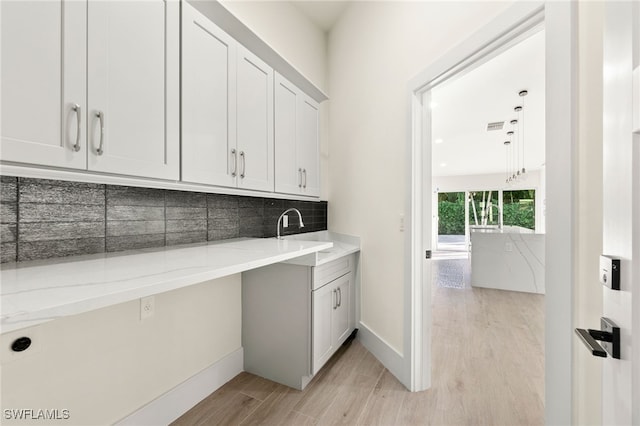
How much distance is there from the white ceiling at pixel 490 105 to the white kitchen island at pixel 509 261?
200 cm

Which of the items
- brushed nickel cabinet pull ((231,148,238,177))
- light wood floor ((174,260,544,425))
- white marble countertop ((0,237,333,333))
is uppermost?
brushed nickel cabinet pull ((231,148,238,177))

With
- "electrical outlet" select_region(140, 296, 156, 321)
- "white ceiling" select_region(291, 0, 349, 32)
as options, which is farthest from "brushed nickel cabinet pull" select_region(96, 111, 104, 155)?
"white ceiling" select_region(291, 0, 349, 32)

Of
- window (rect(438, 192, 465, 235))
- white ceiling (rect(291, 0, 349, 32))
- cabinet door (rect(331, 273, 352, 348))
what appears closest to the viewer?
cabinet door (rect(331, 273, 352, 348))

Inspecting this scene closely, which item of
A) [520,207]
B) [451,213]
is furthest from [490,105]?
[520,207]

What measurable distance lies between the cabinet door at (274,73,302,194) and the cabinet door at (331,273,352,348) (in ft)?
2.87

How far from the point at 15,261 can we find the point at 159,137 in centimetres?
72

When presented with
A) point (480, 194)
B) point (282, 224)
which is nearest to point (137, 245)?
point (282, 224)

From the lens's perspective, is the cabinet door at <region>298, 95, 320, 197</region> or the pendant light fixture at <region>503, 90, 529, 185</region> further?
the pendant light fixture at <region>503, 90, 529, 185</region>

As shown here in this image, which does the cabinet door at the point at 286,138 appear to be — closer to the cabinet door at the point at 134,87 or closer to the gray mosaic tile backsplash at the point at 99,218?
the gray mosaic tile backsplash at the point at 99,218

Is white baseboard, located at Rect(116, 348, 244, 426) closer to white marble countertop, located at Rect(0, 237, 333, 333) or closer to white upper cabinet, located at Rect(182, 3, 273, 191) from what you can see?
white marble countertop, located at Rect(0, 237, 333, 333)

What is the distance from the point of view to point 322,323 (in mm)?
1898

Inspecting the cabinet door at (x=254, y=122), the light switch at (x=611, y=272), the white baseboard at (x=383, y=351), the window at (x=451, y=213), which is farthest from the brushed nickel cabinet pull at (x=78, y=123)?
the window at (x=451, y=213)

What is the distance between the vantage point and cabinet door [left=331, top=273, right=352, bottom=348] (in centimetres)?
211

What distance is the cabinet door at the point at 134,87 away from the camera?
994 mm
